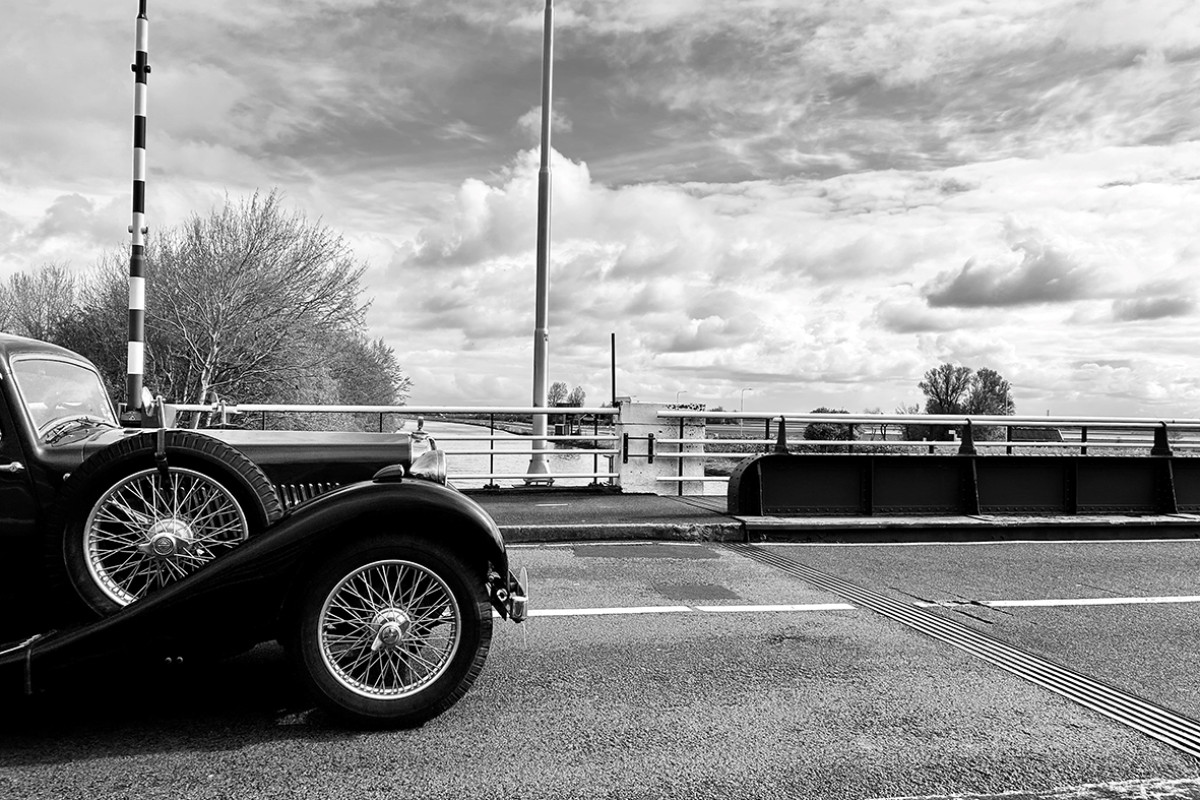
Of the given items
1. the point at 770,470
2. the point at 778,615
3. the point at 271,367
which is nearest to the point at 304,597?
the point at 778,615

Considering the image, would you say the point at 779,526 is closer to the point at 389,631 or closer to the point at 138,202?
the point at 389,631

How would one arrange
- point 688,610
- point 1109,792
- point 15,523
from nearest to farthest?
point 1109,792
point 15,523
point 688,610

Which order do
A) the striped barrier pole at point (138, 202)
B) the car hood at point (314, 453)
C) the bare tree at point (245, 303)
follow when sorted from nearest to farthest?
the car hood at point (314, 453)
the striped barrier pole at point (138, 202)
the bare tree at point (245, 303)

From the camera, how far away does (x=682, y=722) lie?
3811 mm

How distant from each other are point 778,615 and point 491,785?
3059 mm

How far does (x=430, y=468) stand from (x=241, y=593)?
0.97 meters

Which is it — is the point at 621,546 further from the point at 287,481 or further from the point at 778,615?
the point at 287,481

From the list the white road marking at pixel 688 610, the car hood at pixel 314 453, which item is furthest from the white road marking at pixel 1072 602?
the car hood at pixel 314 453

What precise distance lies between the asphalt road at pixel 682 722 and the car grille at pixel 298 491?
85 centimetres

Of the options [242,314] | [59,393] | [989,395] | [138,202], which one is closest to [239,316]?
[242,314]

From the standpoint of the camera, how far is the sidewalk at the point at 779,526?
29.8ft

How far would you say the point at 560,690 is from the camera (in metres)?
4.21

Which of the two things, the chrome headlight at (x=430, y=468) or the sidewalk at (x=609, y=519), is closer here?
the chrome headlight at (x=430, y=468)

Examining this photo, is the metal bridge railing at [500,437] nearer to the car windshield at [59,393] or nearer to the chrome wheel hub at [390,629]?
the car windshield at [59,393]
